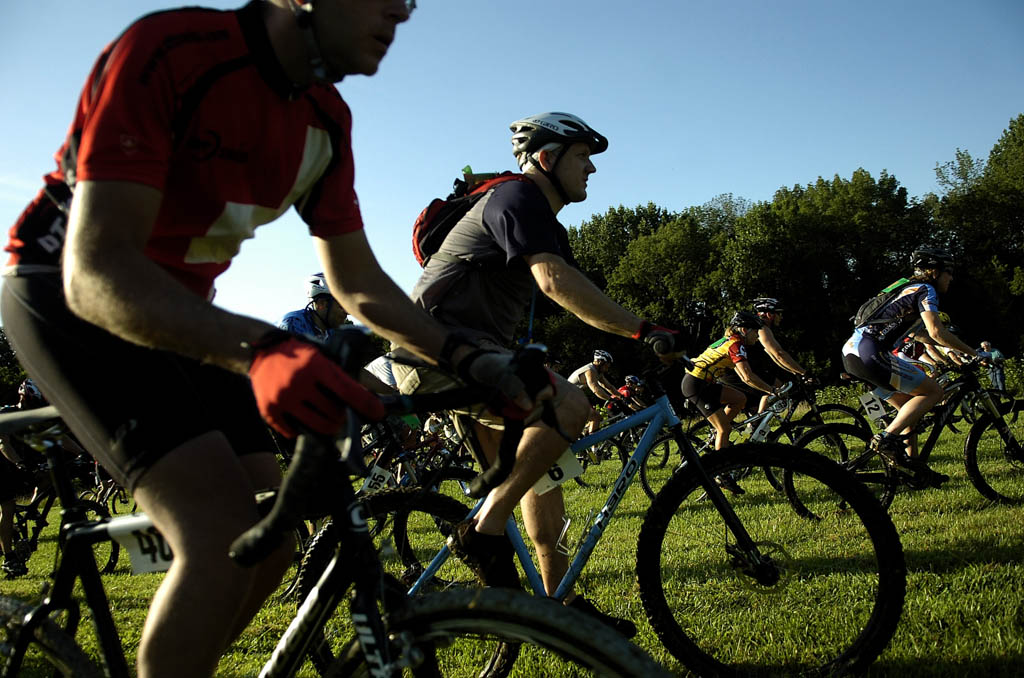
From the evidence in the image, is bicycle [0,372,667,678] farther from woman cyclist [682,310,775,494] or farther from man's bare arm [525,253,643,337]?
woman cyclist [682,310,775,494]

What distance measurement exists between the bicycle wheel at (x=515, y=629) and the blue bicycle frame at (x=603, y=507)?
1445 mm

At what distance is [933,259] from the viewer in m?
6.96

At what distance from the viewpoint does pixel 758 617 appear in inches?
121

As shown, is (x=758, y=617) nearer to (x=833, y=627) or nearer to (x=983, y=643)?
(x=833, y=627)

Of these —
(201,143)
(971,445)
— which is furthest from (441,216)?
(971,445)

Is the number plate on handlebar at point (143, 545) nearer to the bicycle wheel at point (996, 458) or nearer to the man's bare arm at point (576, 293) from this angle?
the man's bare arm at point (576, 293)

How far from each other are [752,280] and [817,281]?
4.35m

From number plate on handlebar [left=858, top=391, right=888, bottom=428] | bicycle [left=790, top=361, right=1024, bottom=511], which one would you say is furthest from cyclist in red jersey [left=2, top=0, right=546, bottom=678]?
number plate on handlebar [left=858, top=391, right=888, bottom=428]

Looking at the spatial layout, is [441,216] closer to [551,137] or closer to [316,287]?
[551,137]

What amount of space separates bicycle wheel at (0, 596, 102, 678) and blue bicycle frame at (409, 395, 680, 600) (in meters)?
1.41

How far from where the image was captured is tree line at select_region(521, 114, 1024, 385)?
137ft

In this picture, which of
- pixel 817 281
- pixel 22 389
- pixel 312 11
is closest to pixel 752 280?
pixel 817 281

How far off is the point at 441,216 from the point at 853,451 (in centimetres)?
528

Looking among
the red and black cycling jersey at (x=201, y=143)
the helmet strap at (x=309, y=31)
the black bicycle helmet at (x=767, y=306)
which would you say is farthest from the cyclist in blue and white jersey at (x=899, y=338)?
the helmet strap at (x=309, y=31)
